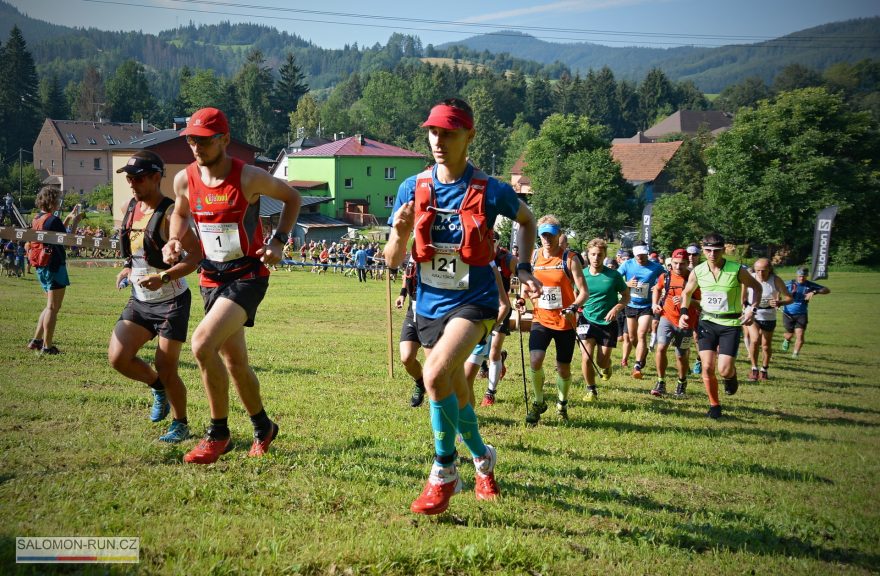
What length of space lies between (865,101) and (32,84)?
364ft

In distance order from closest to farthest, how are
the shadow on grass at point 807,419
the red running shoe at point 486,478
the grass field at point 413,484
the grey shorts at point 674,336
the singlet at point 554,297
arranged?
the grass field at point 413,484, the red running shoe at point 486,478, the singlet at point 554,297, the shadow on grass at point 807,419, the grey shorts at point 674,336

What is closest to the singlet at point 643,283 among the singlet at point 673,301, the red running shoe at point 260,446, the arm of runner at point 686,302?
the singlet at point 673,301

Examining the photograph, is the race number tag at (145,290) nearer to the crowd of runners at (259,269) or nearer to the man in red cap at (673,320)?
the crowd of runners at (259,269)

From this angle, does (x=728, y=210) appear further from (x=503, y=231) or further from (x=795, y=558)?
(x=795, y=558)

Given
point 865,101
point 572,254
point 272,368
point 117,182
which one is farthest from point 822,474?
point 865,101

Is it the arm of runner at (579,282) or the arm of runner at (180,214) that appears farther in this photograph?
the arm of runner at (579,282)

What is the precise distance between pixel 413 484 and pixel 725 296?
20.7 ft

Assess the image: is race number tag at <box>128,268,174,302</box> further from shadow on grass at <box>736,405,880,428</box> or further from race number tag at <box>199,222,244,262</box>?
shadow on grass at <box>736,405,880,428</box>

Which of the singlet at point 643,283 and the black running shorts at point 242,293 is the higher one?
the black running shorts at point 242,293

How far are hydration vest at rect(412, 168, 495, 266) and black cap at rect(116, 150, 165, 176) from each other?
8.64 ft

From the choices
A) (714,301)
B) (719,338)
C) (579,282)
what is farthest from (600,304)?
(579,282)

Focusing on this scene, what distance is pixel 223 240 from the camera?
576 cm

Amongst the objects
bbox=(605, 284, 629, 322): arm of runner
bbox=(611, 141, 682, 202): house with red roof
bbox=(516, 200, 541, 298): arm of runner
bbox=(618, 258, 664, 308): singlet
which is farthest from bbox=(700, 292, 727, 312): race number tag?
bbox=(611, 141, 682, 202): house with red roof

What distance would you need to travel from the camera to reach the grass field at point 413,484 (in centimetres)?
441
